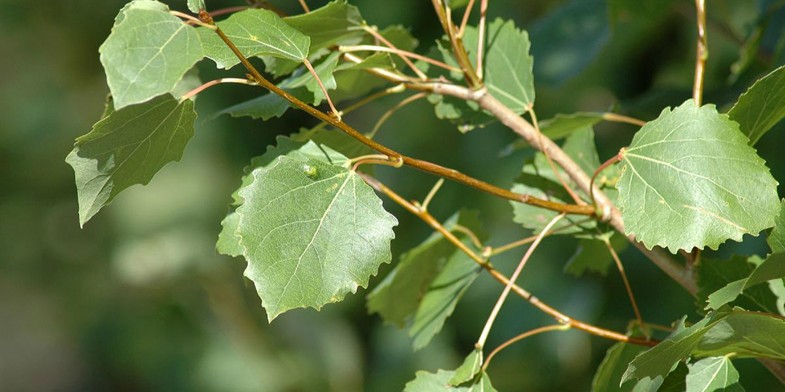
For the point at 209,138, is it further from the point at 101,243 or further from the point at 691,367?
the point at 691,367

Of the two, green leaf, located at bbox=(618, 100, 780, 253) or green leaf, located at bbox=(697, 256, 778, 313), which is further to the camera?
green leaf, located at bbox=(697, 256, 778, 313)

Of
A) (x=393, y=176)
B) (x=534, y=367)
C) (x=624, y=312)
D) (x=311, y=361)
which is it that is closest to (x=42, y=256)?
(x=311, y=361)

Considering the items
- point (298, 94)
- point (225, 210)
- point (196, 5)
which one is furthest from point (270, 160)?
point (225, 210)

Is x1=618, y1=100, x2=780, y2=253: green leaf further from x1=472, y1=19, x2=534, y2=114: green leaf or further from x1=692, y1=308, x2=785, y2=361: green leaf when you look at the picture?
x1=472, y1=19, x2=534, y2=114: green leaf

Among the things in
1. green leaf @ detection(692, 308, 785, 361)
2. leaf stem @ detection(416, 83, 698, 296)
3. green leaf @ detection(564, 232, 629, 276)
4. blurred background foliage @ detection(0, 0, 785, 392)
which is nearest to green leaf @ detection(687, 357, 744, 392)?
green leaf @ detection(692, 308, 785, 361)

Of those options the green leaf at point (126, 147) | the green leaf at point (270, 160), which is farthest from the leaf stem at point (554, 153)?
the green leaf at point (126, 147)

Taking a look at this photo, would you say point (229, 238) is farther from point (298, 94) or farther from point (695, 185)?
point (695, 185)

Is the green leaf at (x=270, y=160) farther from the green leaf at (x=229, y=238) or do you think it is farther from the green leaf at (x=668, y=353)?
the green leaf at (x=668, y=353)
